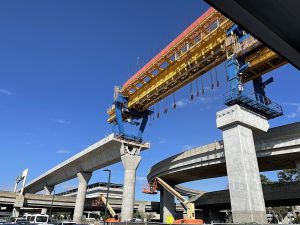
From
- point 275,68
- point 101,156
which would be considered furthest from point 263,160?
point 101,156

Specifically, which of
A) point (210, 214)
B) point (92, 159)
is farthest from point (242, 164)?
point (210, 214)

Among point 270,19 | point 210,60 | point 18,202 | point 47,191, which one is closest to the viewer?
point 270,19

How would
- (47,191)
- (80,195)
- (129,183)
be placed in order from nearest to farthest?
(129,183)
(80,195)
(47,191)

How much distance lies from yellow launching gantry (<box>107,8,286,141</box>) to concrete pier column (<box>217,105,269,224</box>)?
66.1 inches

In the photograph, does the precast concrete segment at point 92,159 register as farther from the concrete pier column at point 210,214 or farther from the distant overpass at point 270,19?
the distant overpass at point 270,19

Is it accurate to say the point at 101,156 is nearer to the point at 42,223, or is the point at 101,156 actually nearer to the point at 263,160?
the point at 42,223

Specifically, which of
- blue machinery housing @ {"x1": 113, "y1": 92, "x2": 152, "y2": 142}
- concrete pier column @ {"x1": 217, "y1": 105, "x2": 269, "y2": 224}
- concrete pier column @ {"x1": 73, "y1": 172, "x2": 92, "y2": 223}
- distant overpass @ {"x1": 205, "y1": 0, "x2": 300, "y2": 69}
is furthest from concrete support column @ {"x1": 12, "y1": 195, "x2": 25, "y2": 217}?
distant overpass @ {"x1": 205, "y1": 0, "x2": 300, "y2": 69}

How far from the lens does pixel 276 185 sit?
42.5 m

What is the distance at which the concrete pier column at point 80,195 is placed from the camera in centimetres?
5466

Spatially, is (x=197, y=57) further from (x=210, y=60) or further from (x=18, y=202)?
(x=18, y=202)

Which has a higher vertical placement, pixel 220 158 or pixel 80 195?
pixel 220 158

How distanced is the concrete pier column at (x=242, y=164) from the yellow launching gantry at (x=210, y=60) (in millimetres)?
1680

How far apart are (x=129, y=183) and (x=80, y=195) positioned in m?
18.9

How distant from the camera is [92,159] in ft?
180
